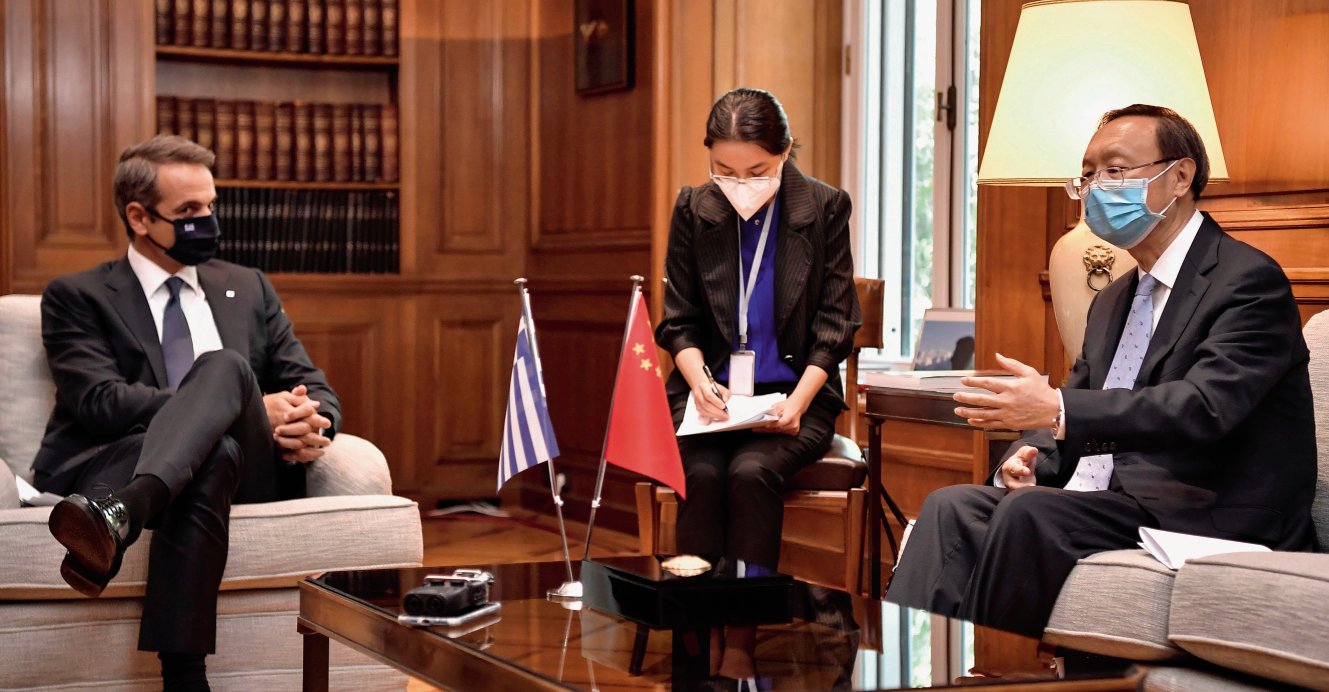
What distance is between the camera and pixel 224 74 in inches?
224

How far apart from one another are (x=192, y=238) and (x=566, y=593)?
4.86 feet

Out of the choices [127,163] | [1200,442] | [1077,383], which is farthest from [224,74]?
[1200,442]

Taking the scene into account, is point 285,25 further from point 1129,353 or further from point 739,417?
point 1129,353

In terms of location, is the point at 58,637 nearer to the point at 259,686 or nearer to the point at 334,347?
the point at 259,686

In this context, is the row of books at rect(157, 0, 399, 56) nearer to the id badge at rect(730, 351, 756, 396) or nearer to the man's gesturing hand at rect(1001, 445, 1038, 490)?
the id badge at rect(730, 351, 756, 396)

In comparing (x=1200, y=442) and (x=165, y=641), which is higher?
(x=1200, y=442)

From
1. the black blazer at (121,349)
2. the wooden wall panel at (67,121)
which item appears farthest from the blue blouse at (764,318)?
the wooden wall panel at (67,121)

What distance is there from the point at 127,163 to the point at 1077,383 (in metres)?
2.14

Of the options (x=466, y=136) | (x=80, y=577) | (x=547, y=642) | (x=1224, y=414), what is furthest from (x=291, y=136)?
(x=1224, y=414)

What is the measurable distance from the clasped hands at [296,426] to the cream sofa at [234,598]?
0.12m

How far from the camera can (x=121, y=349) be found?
315 centimetres

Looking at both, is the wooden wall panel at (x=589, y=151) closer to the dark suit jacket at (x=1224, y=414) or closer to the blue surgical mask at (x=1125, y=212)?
the blue surgical mask at (x=1125, y=212)

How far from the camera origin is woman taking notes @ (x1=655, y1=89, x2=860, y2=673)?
126 inches

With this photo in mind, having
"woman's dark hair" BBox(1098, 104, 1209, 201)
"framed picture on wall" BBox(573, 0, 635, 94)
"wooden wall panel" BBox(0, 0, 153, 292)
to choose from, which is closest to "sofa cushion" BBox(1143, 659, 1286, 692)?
"woman's dark hair" BBox(1098, 104, 1209, 201)
